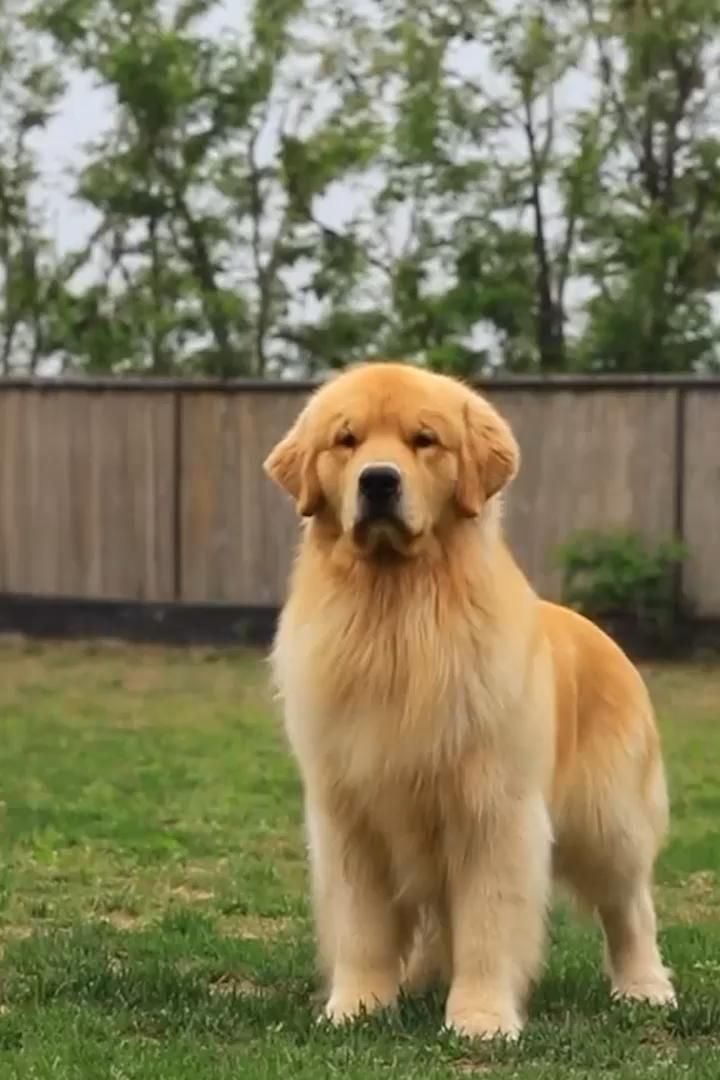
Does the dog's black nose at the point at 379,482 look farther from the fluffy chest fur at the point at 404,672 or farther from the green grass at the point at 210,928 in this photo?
the green grass at the point at 210,928

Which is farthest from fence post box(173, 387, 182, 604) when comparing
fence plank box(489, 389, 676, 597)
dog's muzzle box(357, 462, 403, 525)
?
dog's muzzle box(357, 462, 403, 525)

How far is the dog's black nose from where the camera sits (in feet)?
15.2

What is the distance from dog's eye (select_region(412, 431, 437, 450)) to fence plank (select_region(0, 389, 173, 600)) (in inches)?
434

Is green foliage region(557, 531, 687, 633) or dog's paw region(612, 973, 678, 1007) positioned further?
green foliage region(557, 531, 687, 633)

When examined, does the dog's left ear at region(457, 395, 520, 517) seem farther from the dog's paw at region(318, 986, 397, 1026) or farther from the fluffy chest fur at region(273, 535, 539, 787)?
the dog's paw at region(318, 986, 397, 1026)

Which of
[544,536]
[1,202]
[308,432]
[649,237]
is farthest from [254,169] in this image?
[308,432]

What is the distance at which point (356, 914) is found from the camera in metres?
4.93

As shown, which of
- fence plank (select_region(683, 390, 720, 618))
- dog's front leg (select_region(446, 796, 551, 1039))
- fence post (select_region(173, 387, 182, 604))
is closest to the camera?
dog's front leg (select_region(446, 796, 551, 1039))

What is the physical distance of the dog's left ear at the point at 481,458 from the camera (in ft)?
15.7

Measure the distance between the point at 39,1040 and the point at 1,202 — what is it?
1484 cm

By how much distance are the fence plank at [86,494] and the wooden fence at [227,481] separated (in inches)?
0.4

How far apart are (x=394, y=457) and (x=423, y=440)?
0.12 meters

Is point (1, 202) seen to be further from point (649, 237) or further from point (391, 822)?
point (391, 822)

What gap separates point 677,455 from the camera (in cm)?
1432
